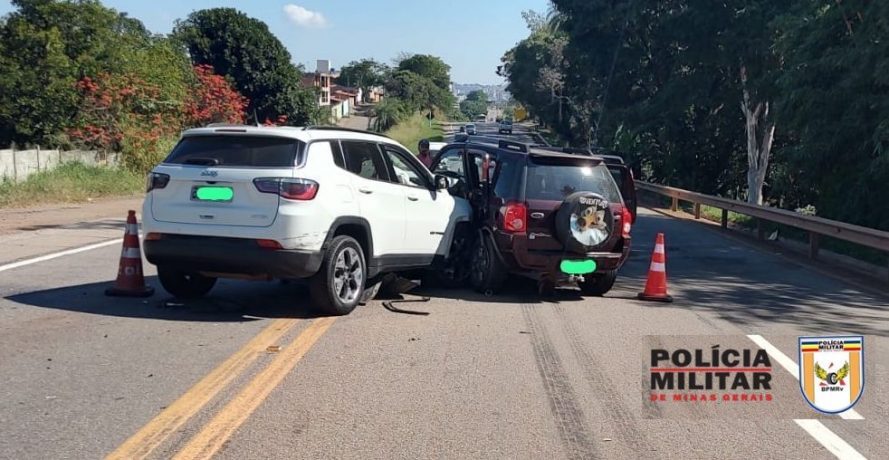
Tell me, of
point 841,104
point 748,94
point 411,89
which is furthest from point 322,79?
point 841,104

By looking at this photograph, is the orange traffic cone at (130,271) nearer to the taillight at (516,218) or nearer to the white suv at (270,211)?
the white suv at (270,211)

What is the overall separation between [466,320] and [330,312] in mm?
1369

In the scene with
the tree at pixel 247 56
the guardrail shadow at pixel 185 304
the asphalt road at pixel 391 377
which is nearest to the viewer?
the asphalt road at pixel 391 377


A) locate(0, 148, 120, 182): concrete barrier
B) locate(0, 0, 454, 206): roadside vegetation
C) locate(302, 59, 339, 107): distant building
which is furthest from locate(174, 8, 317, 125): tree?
locate(302, 59, 339, 107): distant building

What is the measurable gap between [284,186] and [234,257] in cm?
80

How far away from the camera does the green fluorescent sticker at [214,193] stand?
820cm

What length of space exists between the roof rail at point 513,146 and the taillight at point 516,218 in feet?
2.54

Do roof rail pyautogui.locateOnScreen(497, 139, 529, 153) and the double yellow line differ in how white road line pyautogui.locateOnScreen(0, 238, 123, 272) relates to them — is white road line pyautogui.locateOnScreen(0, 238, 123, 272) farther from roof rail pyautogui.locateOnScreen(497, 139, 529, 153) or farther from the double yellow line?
roof rail pyautogui.locateOnScreen(497, 139, 529, 153)

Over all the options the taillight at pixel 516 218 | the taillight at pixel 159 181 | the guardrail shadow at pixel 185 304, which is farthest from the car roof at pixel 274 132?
the taillight at pixel 516 218

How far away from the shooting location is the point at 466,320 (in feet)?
29.4

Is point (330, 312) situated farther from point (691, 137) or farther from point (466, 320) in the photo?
point (691, 137)

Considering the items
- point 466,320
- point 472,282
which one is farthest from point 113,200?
point 466,320

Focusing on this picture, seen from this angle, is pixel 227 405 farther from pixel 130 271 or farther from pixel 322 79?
pixel 322 79

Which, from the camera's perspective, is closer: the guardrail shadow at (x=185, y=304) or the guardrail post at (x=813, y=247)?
the guardrail shadow at (x=185, y=304)
